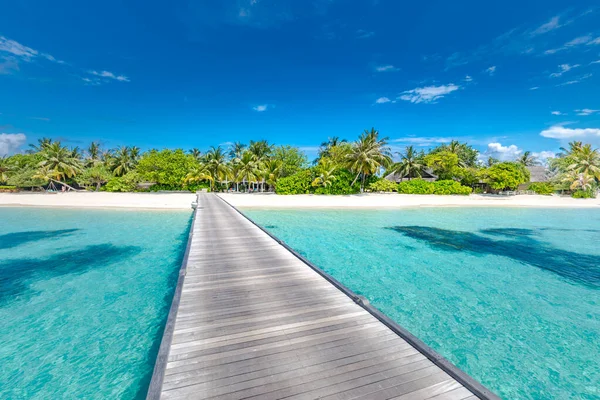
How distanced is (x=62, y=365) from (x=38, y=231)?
→ 60.8 ft

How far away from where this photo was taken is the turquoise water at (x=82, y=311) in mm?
5064

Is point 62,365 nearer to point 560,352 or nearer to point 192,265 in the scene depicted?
point 192,265

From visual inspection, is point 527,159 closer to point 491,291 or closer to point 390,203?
point 390,203

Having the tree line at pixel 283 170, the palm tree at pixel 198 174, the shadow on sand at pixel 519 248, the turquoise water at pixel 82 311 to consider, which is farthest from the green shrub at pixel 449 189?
the turquoise water at pixel 82 311

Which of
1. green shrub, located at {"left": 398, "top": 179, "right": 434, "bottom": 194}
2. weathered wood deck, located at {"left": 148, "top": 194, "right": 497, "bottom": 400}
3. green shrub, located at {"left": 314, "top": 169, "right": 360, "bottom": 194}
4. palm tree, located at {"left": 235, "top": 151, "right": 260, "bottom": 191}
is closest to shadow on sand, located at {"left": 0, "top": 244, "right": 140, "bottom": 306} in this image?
weathered wood deck, located at {"left": 148, "top": 194, "right": 497, "bottom": 400}

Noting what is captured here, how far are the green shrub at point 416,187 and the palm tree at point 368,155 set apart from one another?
6.76 metres

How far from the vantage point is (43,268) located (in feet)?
36.1

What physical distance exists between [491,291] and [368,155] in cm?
3624

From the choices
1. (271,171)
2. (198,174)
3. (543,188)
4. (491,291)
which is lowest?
(491,291)

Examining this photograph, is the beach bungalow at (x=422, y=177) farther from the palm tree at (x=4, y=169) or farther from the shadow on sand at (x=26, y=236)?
the palm tree at (x=4, y=169)

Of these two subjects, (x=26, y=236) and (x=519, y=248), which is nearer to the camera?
(x=519, y=248)

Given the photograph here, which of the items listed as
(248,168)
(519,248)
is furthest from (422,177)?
(519,248)

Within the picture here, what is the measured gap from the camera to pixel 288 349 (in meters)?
4.25

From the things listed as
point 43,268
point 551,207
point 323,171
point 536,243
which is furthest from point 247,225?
point 551,207
